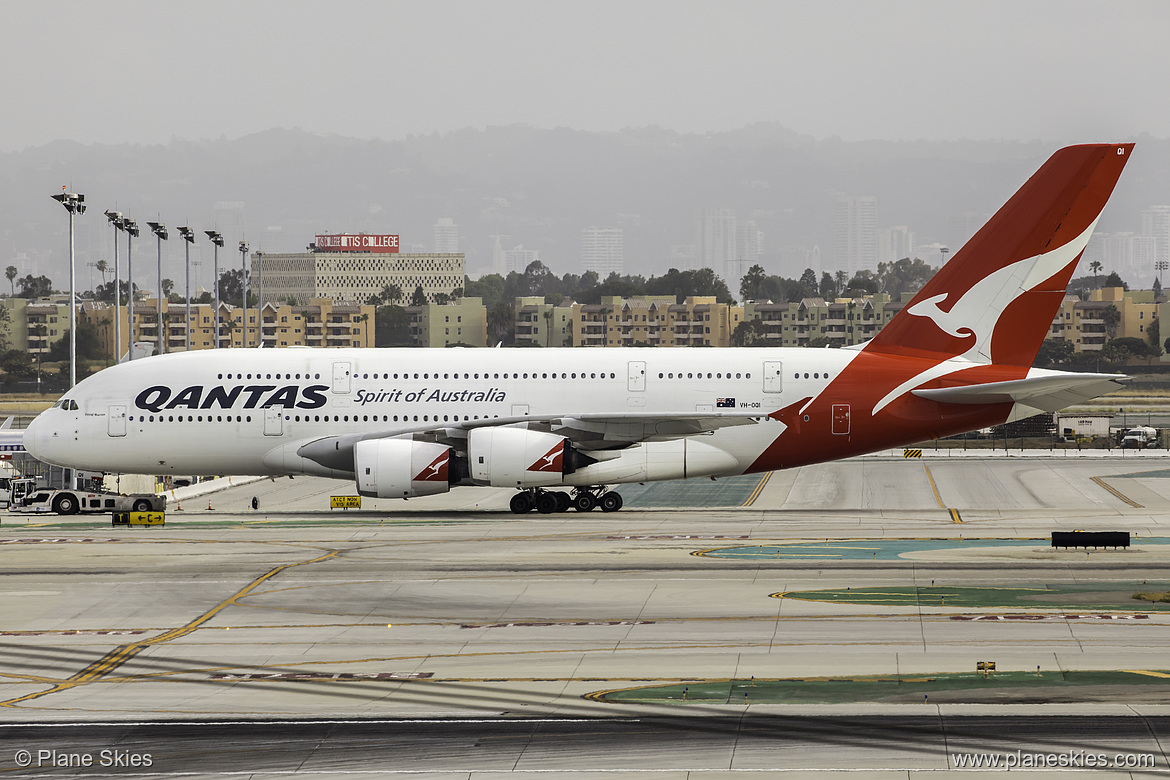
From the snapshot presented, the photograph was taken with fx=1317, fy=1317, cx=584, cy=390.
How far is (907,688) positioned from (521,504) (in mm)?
27363

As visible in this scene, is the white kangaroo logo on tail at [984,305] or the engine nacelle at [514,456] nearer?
the white kangaroo logo on tail at [984,305]

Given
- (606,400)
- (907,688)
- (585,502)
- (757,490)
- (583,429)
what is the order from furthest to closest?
(757,490), (585,502), (606,400), (583,429), (907,688)

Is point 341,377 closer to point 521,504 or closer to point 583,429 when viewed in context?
point 521,504

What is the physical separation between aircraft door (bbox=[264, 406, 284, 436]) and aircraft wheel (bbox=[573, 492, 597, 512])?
10.4 metres

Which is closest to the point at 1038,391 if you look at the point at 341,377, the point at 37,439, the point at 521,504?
the point at 521,504

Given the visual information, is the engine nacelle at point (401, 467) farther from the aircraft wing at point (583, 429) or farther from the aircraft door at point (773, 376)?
the aircraft door at point (773, 376)

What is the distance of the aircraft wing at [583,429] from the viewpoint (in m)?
42.9

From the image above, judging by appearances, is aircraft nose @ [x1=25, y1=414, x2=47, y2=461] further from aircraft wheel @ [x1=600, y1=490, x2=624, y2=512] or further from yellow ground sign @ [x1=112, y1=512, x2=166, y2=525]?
aircraft wheel @ [x1=600, y1=490, x2=624, y2=512]

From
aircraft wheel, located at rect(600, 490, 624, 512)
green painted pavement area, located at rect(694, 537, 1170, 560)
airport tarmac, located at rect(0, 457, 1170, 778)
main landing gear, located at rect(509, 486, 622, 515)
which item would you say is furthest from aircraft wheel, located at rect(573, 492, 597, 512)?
green painted pavement area, located at rect(694, 537, 1170, 560)

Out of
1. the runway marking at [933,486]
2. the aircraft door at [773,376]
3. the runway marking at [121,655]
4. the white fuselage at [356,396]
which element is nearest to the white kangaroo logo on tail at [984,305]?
the white fuselage at [356,396]

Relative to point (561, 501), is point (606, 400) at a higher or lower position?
higher

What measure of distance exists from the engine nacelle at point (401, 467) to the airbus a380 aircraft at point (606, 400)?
0.17 ft

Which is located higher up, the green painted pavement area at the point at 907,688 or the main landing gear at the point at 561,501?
the green painted pavement area at the point at 907,688

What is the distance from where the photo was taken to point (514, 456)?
1695 inches
